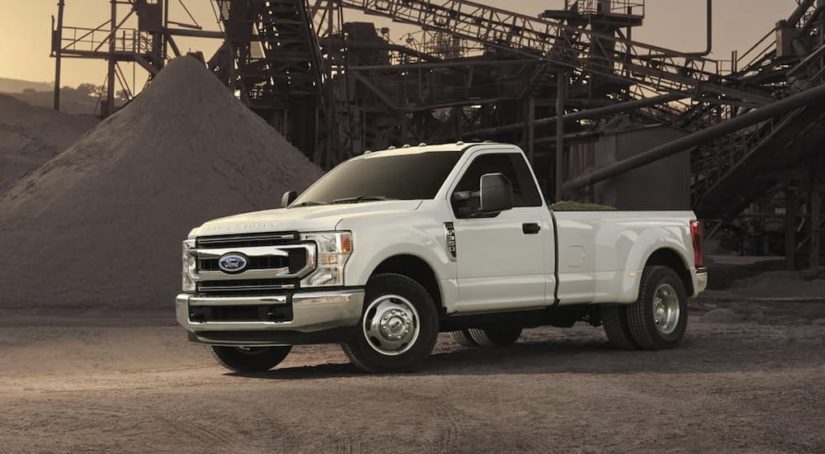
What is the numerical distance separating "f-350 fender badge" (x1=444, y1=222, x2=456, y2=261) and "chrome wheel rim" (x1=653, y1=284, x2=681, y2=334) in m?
3.39

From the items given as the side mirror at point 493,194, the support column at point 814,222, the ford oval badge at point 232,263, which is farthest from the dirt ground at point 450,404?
the support column at point 814,222

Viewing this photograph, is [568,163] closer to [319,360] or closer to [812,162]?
[812,162]

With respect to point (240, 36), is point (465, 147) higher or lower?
lower

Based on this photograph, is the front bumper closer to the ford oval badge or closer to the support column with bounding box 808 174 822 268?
the ford oval badge

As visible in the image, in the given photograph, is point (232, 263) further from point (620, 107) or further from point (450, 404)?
point (620, 107)

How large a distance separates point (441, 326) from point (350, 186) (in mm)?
1668

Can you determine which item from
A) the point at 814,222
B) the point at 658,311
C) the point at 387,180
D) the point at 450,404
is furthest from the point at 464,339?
the point at 814,222

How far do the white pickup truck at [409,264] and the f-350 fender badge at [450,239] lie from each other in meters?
0.01

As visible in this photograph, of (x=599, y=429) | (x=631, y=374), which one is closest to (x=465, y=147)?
(x=631, y=374)

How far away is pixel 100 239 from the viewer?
69.6ft

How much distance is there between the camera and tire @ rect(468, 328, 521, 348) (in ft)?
46.9

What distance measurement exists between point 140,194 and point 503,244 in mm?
12626

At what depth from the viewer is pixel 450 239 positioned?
35.3ft

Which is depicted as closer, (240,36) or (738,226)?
(240,36)
